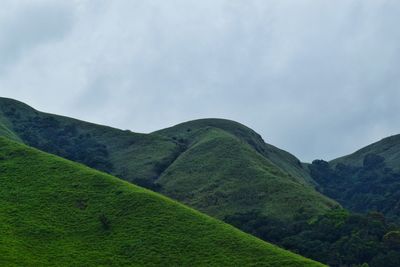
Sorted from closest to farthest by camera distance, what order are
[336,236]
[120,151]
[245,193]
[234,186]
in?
[336,236] < [245,193] < [234,186] < [120,151]

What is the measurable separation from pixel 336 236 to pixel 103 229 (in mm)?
51537

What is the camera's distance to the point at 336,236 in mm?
116500

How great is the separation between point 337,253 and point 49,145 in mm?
111007

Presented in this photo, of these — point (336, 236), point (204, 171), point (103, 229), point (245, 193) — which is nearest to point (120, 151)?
point (204, 171)

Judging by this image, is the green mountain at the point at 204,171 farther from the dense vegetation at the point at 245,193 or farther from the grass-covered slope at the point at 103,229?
the grass-covered slope at the point at 103,229

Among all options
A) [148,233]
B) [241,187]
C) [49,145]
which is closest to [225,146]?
[241,187]

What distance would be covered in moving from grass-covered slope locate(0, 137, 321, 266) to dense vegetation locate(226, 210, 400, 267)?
28.8 m

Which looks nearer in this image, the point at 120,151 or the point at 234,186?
the point at 234,186

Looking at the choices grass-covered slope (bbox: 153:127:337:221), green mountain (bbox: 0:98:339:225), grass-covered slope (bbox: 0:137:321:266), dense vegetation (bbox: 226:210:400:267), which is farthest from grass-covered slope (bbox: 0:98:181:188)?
grass-covered slope (bbox: 0:137:321:266)

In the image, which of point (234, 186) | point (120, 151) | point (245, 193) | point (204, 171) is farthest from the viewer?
point (120, 151)

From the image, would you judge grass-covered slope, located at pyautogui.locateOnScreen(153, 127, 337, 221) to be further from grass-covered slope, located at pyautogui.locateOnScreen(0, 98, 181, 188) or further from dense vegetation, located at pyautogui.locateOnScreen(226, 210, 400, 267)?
grass-covered slope, located at pyautogui.locateOnScreen(0, 98, 181, 188)

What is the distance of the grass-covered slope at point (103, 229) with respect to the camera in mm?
77125

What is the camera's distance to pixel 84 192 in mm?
99000

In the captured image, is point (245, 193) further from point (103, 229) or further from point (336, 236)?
point (103, 229)
